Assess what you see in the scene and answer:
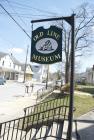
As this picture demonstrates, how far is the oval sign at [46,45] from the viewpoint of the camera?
604cm

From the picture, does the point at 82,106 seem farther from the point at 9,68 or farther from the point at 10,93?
the point at 9,68

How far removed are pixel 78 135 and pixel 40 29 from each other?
4324 millimetres

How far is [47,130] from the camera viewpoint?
9664 millimetres

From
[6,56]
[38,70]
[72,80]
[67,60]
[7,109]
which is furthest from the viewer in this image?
[38,70]

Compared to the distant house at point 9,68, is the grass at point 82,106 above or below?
below

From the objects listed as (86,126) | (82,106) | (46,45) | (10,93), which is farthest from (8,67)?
(46,45)

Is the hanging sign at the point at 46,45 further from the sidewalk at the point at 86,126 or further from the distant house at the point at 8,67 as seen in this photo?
the distant house at the point at 8,67

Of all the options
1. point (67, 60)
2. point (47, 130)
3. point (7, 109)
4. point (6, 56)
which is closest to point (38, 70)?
point (6, 56)

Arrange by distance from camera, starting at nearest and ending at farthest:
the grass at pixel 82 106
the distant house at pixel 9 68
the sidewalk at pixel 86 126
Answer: the sidewalk at pixel 86 126
the grass at pixel 82 106
the distant house at pixel 9 68

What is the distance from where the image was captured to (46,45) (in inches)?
240

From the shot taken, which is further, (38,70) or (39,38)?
(38,70)

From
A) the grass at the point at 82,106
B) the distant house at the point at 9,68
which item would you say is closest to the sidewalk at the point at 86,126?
the grass at the point at 82,106

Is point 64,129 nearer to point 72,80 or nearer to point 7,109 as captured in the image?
point 72,80

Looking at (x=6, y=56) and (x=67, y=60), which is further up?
(x=6, y=56)
